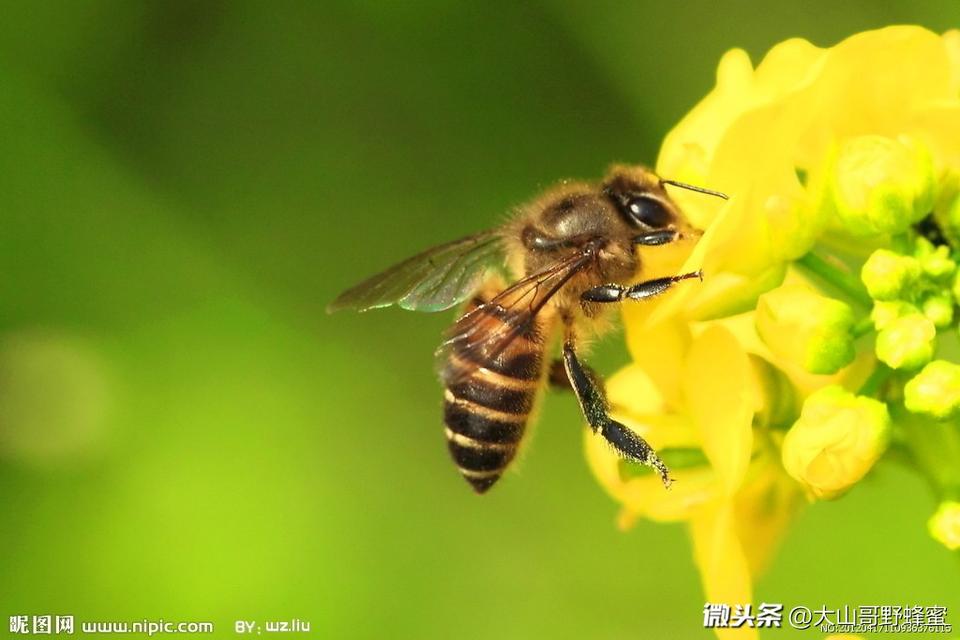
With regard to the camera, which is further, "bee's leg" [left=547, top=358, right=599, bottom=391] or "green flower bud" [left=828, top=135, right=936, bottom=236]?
"bee's leg" [left=547, top=358, right=599, bottom=391]

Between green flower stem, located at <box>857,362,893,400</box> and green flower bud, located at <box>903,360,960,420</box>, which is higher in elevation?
green flower stem, located at <box>857,362,893,400</box>

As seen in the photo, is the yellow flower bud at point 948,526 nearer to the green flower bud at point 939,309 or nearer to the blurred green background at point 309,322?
the green flower bud at point 939,309

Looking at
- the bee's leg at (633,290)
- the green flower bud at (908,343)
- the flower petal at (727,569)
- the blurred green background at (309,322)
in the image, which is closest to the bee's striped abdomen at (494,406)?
the bee's leg at (633,290)

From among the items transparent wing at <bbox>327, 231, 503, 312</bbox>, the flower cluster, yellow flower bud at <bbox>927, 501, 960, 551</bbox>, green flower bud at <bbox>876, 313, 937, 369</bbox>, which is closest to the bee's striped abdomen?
the flower cluster

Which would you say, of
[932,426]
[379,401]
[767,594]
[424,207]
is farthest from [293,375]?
[932,426]

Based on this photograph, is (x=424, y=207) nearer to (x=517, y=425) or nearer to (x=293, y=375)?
(x=293, y=375)

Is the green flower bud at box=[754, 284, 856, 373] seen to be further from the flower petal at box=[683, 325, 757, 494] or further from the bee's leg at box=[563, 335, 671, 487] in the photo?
the bee's leg at box=[563, 335, 671, 487]
